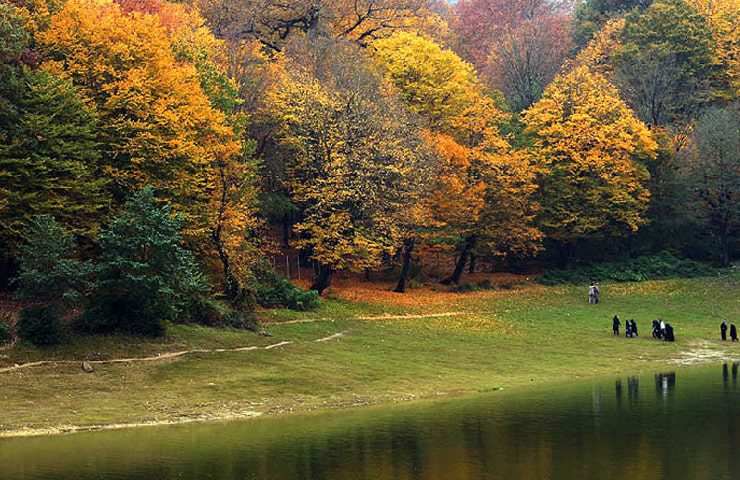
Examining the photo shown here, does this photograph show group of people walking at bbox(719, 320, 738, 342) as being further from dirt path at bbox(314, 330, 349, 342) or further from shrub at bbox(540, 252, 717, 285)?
dirt path at bbox(314, 330, 349, 342)

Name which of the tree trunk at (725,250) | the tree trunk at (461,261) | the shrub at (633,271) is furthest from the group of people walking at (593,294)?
the tree trunk at (725,250)

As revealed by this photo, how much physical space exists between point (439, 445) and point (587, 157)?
46788 mm

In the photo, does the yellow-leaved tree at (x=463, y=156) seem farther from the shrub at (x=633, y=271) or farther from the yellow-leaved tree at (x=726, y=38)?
the yellow-leaved tree at (x=726, y=38)

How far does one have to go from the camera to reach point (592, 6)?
95500 millimetres

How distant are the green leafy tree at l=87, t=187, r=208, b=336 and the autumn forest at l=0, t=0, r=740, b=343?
109 millimetres

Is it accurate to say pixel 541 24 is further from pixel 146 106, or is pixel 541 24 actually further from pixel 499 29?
pixel 146 106

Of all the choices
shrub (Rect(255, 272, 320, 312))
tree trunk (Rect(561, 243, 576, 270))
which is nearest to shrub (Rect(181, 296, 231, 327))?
shrub (Rect(255, 272, 320, 312))

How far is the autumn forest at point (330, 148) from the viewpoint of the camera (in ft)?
134

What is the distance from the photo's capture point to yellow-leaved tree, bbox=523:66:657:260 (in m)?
69.3

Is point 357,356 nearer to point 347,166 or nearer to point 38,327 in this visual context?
point 38,327

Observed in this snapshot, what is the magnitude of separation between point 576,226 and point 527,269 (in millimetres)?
7467

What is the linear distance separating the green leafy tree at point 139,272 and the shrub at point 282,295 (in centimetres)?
1178

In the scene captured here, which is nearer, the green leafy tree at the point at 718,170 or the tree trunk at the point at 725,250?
the green leafy tree at the point at 718,170

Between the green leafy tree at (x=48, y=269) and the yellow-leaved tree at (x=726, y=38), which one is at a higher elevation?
the yellow-leaved tree at (x=726, y=38)
